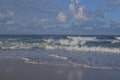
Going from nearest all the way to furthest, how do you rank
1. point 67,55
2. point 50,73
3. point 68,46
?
point 50,73
point 67,55
point 68,46

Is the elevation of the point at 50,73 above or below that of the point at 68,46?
below

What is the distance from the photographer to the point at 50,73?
1475 centimetres

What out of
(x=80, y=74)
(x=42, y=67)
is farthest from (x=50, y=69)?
(x=80, y=74)

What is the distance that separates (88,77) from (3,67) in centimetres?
499

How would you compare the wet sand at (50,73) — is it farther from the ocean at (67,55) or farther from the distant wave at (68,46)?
the distant wave at (68,46)

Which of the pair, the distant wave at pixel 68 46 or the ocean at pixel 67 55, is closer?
the ocean at pixel 67 55

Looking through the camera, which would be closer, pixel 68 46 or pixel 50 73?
pixel 50 73

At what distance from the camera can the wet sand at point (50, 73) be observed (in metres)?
13.6

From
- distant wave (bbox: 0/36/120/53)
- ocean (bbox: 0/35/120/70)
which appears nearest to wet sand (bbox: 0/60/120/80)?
ocean (bbox: 0/35/120/70)

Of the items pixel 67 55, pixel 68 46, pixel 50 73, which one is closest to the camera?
pixel 50 73

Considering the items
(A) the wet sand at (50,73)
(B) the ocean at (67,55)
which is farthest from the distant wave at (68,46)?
(A) the wet sand at (50,73)

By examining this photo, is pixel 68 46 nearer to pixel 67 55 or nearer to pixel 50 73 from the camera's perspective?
pixel 67 55

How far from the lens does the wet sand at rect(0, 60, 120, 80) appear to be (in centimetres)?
1359

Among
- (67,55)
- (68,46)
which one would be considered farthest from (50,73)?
(68,46)
